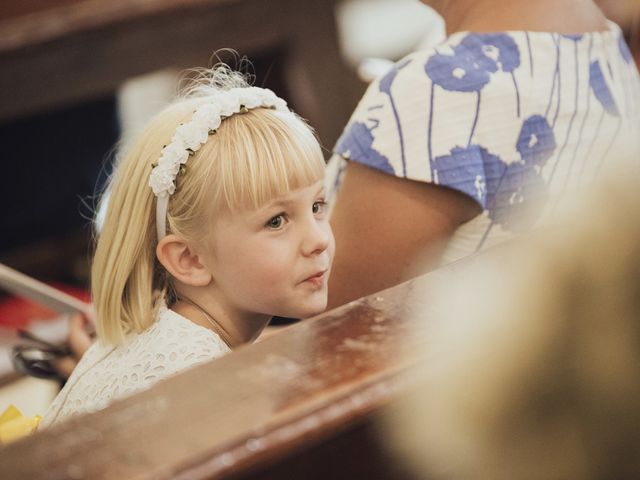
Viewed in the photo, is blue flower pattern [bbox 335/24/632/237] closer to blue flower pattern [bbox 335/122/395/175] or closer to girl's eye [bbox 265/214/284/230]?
blue flower pattern [bbox 335/122/395/175]

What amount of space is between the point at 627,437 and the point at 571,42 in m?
0.85

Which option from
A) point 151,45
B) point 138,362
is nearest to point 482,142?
point 138,362

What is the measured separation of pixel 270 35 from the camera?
3.96 meters

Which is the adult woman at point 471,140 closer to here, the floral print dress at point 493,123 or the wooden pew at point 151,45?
the floral print dress at point 493,123

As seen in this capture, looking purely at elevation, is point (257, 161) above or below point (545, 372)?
above

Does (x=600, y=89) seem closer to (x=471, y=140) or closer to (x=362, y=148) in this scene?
(x=471, y=140)

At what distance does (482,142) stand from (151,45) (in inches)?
105

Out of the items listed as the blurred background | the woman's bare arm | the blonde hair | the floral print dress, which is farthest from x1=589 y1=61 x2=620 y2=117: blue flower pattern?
the blurred background

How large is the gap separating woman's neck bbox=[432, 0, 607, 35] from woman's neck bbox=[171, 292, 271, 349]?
61 cm

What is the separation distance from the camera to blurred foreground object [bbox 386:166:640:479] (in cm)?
66

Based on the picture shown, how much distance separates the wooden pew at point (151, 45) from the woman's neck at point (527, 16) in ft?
7.51

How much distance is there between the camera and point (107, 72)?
365cm

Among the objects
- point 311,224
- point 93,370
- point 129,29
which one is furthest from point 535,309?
point 129,29

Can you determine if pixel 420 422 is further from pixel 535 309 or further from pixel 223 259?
pixel 223 259
